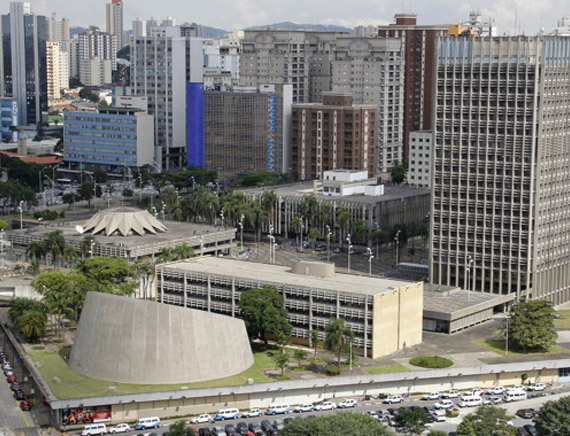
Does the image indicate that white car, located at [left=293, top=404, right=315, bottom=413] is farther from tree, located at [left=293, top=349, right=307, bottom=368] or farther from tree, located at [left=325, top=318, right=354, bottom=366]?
tree, located at [left=325, top=318, right=354, bottom=366]

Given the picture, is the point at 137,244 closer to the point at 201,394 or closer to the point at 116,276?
the point at 116,276

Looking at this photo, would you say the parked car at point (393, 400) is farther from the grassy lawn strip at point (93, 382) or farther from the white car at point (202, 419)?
the white car at point (202, 419)

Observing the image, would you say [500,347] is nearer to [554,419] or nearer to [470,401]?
[470,401]

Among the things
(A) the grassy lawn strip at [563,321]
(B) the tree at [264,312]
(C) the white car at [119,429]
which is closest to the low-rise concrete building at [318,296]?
(B) the tree at [264,312]

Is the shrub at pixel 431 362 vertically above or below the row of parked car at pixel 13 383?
above


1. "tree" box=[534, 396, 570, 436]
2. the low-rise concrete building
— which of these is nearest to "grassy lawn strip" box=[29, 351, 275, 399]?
the low-rise concrete building

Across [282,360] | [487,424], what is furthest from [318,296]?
[487,424]

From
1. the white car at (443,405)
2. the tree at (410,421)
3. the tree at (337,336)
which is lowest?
the white car at (443,405)

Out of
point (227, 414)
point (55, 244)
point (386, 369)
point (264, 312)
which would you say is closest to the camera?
point (227, 414)
